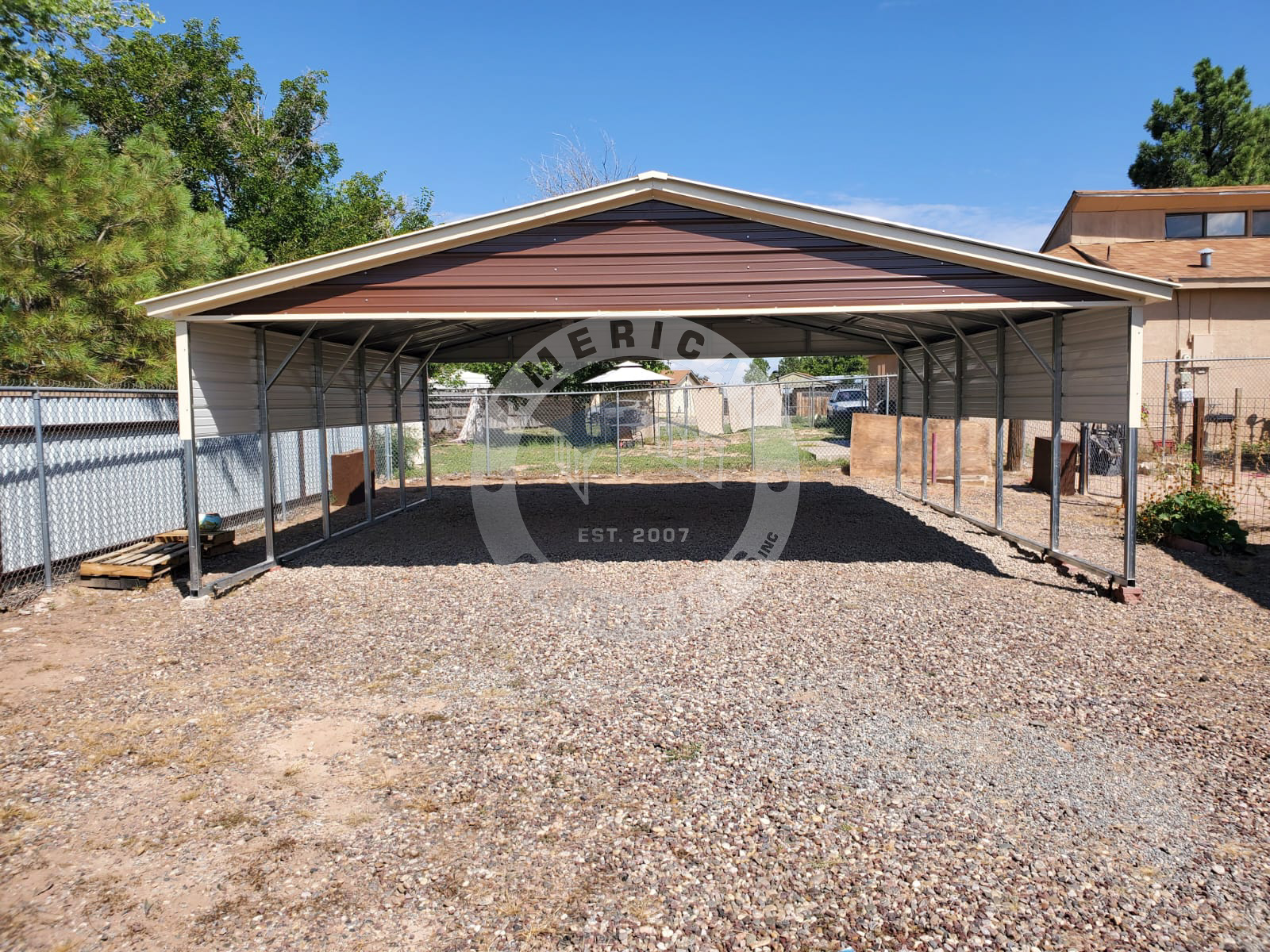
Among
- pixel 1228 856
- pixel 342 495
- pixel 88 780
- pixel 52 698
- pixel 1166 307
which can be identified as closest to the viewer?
pixel 1228 856

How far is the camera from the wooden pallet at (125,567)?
25.1ft

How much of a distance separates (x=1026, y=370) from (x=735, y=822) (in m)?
7.27

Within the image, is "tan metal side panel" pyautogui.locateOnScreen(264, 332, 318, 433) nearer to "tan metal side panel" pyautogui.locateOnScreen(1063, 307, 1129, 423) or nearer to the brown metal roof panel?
the brown metal roof panel

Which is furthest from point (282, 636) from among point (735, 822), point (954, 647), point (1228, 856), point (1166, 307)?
point (1166, 307)

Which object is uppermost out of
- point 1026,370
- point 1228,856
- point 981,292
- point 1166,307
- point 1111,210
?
point 1111,210

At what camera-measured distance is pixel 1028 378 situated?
8828mm

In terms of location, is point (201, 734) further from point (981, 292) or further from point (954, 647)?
point (981, 292)

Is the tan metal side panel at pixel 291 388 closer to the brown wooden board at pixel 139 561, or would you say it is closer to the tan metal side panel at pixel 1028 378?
the brown wooden board at pixel 139 561

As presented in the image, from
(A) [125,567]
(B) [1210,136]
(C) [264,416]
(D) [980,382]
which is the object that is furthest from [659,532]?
(B) [1210,136]

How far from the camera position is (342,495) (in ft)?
45.9

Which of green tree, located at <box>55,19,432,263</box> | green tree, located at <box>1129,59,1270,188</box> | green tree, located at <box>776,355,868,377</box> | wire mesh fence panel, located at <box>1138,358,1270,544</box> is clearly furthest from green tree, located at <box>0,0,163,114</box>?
green tree, located at <box>776,355,868,377</box>

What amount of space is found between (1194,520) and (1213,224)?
16.9m

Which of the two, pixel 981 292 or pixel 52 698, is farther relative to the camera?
pixel 981 292

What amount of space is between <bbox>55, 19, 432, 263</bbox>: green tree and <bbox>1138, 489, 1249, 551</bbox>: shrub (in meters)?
18.3
